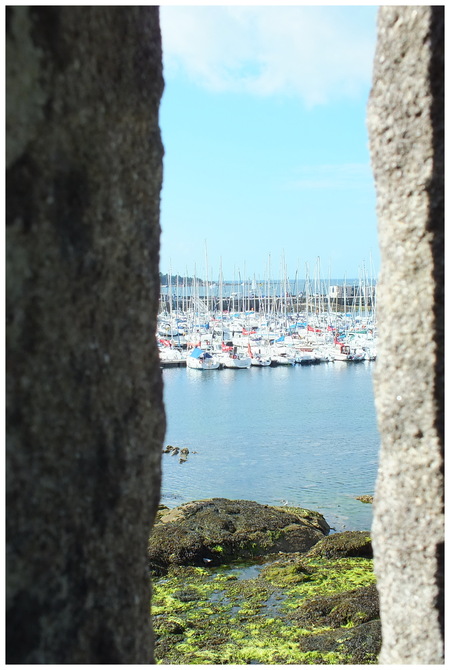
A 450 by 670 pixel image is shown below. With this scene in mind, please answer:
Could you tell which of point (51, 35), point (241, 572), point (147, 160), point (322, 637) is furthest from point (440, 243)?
point (241, 572)

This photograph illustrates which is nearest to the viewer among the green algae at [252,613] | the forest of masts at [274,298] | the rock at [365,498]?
the green algae at [252,613]

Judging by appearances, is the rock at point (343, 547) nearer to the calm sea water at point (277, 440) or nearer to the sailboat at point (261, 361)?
the calm sea water at point (277, 440)

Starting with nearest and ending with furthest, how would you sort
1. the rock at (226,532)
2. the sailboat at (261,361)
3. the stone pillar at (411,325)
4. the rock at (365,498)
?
the stone pillar at (411,325) < the rock at (226,532) < the rock at (365,498) < the sailboat at (261,361)

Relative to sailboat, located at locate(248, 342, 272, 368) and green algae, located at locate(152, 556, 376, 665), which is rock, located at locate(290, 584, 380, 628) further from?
sailboat, located at locate(248, 342, 272, 368)

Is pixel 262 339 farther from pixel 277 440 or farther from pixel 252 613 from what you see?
pixel 252 613

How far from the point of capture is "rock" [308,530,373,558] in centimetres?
1600

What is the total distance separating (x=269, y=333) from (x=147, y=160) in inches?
2487

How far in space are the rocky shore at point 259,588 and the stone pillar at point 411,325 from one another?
287 inches

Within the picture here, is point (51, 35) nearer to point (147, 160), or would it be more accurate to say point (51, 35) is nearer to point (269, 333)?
point (147, 160)

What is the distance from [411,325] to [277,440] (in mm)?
27897

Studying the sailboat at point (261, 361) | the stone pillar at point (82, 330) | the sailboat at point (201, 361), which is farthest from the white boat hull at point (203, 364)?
the stone pillar at point (82, 330)

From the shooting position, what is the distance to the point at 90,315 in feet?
9.41

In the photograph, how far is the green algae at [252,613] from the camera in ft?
35.7

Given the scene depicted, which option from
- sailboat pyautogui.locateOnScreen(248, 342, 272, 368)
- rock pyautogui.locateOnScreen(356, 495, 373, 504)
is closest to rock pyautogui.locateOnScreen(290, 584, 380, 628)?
rock pyautogui.locateOnScreen(356, 495, 373, 504)
